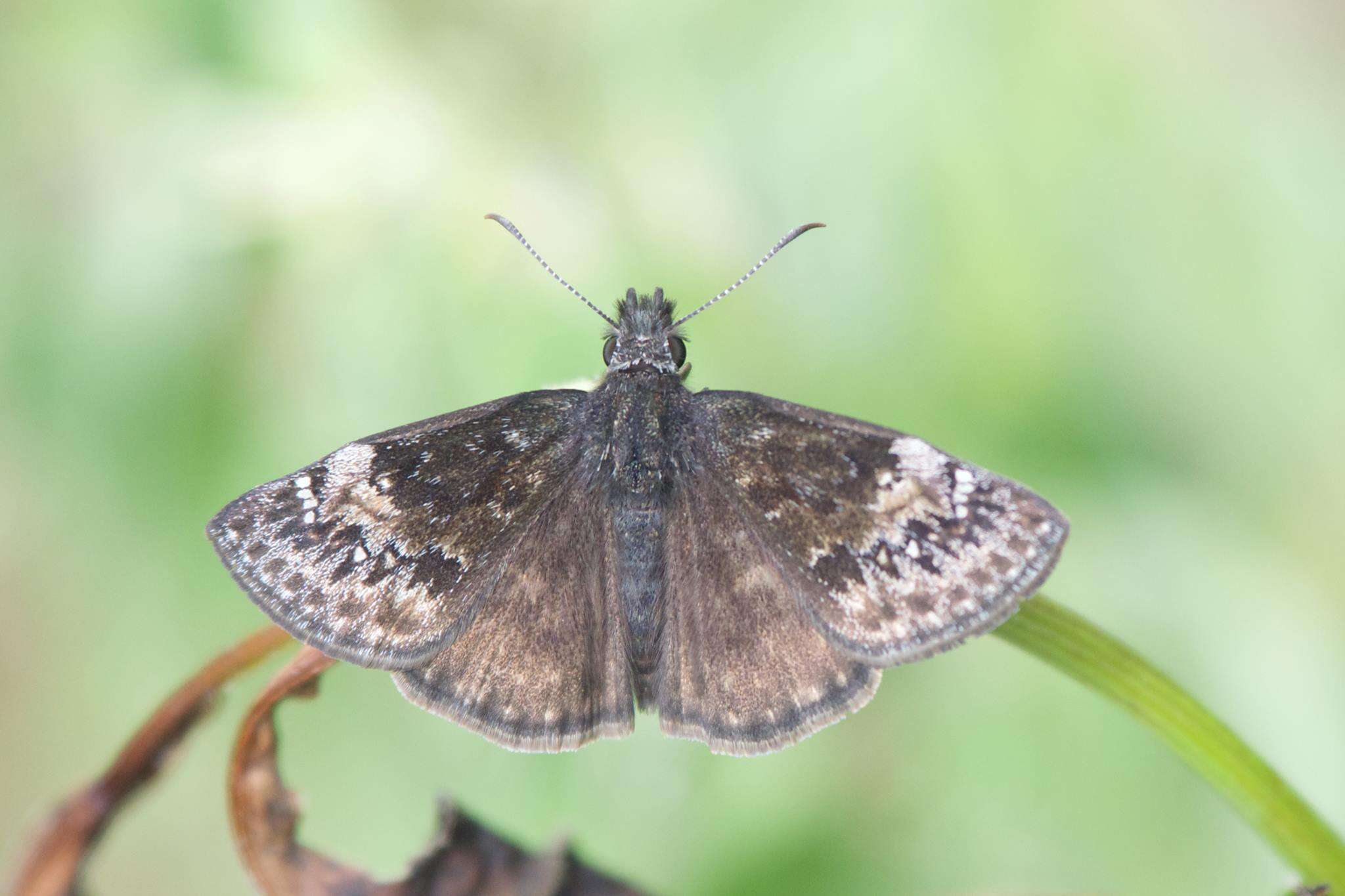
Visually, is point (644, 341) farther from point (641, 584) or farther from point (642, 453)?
point (641, 584)

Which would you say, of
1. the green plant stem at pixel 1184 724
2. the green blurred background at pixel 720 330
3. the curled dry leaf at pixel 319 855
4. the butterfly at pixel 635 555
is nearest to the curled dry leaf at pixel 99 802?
the curled dry leaf at pixel 319 855

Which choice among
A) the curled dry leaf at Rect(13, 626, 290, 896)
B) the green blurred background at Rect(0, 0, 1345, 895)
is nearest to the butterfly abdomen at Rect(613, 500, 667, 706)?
the curled dry leaf at Rect(13, 626, 290, 896)

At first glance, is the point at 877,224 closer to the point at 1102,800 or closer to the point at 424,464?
the point at 1102,800

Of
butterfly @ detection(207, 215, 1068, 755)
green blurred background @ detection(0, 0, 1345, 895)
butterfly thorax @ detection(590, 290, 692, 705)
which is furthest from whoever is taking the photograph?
green blurred background @ detection(0, 0, 1345, 895)

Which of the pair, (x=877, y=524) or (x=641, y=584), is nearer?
(x=877, y=524)

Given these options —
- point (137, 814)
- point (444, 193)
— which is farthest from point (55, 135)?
point (137, 814)

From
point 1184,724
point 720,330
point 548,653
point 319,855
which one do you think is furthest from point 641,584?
point 720,330

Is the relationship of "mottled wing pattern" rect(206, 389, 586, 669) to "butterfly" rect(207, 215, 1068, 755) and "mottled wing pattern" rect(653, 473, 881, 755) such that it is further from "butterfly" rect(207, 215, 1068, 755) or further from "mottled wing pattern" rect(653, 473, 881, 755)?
"mottled wing pattern" rect(653, 473, 881, 755)
